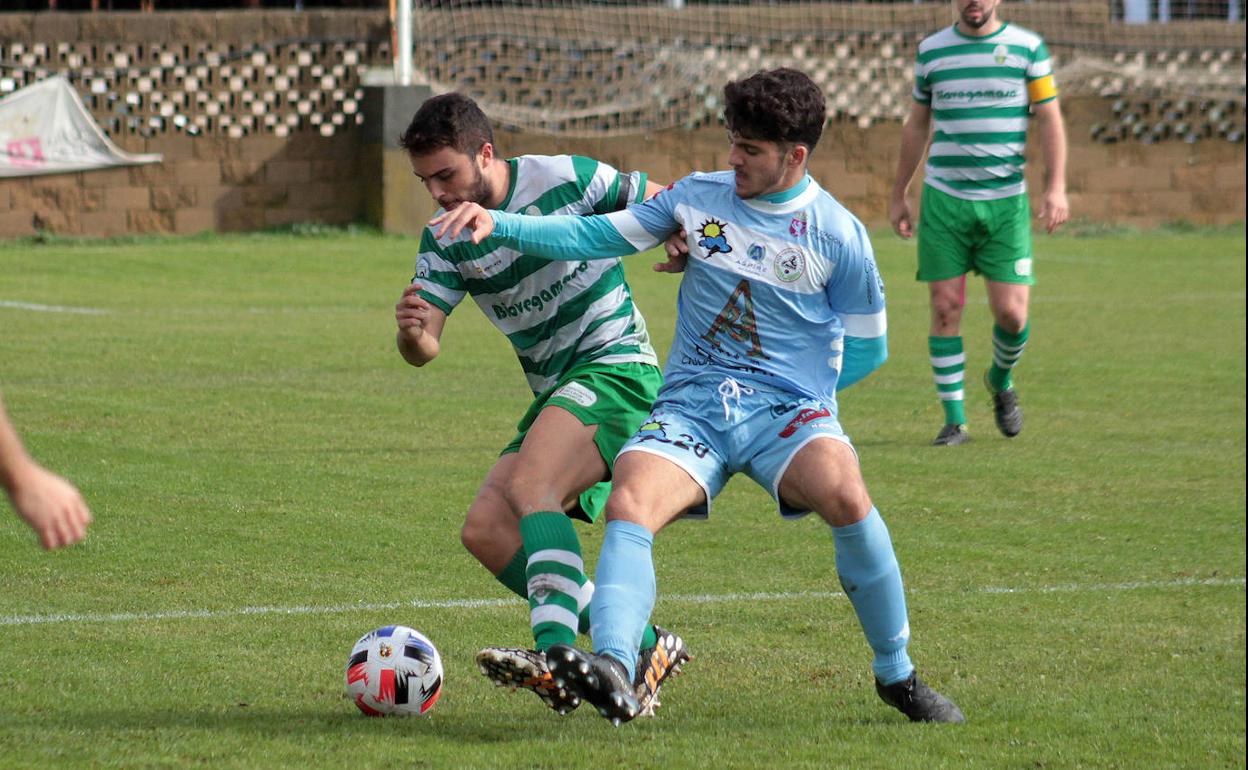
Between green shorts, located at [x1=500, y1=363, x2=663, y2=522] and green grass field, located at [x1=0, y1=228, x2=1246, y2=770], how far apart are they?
598 millimetres

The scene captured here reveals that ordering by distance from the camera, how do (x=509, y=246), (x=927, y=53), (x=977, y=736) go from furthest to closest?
(x=927, y=53)
(x=509, y=246)
(x=977, y=736)

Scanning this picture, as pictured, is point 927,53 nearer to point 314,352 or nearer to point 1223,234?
point 314,352

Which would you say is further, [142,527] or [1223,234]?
[1223,234]

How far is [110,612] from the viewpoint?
5340mm

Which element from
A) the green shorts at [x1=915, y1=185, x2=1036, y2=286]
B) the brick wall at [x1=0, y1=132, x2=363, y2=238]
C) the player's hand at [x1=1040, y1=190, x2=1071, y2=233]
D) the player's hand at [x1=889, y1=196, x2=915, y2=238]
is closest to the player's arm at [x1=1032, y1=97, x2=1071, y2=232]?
the player's hand at [x1=1040, y1=190, x2=1071, y2=233]

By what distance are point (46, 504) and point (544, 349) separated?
2286 mm

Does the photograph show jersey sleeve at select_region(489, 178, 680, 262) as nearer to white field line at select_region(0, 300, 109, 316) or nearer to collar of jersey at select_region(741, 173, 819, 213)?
collar of jersey at select_region(741, 173, 819, 213)

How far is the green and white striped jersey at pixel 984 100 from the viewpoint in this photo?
29.1ft

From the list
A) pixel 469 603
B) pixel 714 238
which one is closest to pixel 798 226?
pixel 714 238

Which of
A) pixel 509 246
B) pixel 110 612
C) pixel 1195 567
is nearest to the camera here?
pixel 509 246

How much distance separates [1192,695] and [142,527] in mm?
3671

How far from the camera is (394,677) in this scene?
438cm

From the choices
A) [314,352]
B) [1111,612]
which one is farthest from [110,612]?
[314,352]

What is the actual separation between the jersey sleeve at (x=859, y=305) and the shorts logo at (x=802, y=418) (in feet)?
0.41
